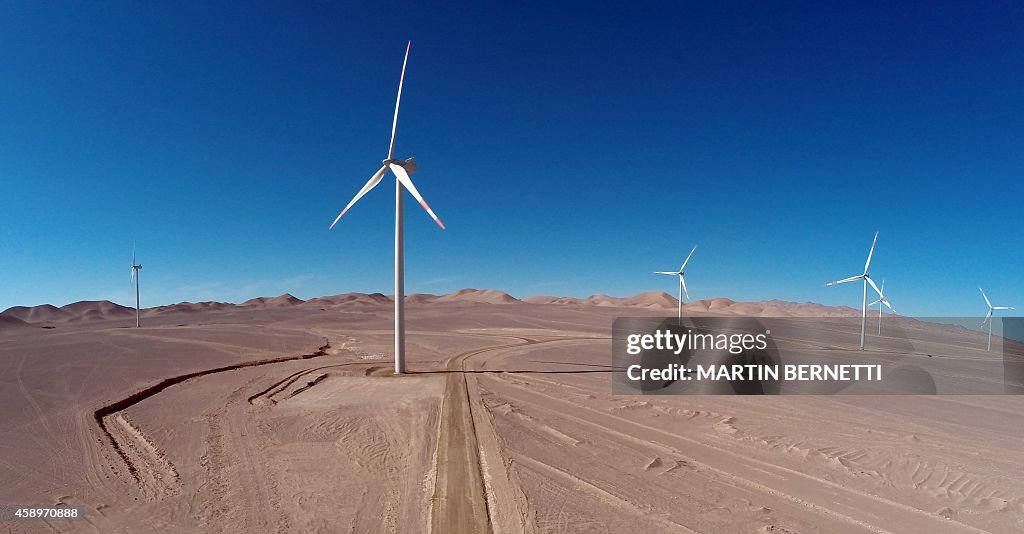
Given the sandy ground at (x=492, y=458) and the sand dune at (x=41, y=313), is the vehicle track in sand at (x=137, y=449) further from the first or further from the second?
the sand dune at (x=41, y=313)

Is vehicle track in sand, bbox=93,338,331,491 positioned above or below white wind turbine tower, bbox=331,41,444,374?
below

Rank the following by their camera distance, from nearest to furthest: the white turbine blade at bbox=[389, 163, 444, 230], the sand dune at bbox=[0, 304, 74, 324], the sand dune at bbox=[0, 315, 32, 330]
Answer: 1. the white turbine blade at bbox=[389, 163, 444, 230]
2. the sand dune at bbox=[0, 315, 32, 330]
3. the sand dune at bbox=[0, 304, 74, 324]

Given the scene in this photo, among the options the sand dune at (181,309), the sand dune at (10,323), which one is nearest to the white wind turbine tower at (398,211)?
the sand dune at (10,323)

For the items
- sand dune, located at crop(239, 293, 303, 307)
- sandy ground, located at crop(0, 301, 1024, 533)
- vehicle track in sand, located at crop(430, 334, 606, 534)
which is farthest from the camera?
sand dune, located at crop(239, 293, 303, 307)

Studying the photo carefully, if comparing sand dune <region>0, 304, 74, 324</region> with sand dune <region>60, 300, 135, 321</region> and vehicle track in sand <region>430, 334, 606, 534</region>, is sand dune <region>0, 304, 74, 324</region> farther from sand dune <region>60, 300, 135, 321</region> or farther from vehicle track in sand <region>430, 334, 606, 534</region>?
vehicle track in sand <region>430, 334, 606, 534</region>

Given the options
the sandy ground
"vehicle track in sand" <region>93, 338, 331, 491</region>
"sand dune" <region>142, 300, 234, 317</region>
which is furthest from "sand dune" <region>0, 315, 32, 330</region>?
"vehicle track in sand" <region>93, 338, 331, 491</region>

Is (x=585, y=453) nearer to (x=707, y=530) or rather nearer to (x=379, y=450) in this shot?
(x=707, y=530)
